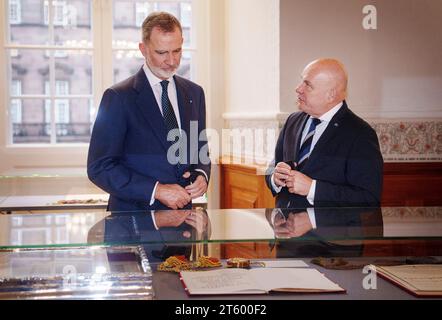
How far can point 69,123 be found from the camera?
2.77m

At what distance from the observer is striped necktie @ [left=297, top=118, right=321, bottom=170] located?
1749 mm

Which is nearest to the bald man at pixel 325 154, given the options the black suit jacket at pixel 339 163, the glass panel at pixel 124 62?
the black suit jacket at pixel 339 163

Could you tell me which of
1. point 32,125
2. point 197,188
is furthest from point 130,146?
point 32,125

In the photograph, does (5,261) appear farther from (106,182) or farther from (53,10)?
(53,10)

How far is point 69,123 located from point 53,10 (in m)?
0.45

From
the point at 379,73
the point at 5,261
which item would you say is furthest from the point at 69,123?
the point at 5,261

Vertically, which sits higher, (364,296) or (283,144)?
(283,144)

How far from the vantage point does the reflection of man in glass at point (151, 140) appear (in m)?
1.65

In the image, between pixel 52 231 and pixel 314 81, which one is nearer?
pixel 52 231

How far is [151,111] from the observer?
1671 millimetres

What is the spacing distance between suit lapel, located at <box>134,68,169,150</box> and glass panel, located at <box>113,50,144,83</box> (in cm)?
103

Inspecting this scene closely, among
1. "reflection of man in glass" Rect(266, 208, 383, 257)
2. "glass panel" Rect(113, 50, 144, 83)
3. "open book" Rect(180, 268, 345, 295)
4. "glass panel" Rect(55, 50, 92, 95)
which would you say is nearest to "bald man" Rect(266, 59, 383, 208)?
"reflection of man in glass" Rect(266, 208, 383, 257)

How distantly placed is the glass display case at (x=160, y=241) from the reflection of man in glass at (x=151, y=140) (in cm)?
54
